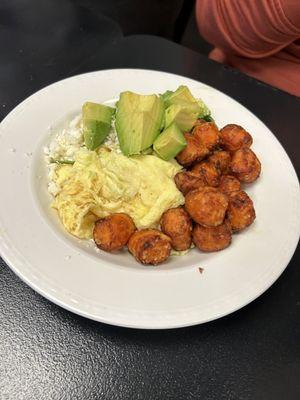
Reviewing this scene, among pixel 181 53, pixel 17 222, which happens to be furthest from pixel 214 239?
pixel 181 53

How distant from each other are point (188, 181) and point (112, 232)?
22cm

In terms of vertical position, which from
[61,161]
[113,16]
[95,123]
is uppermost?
[95,123]

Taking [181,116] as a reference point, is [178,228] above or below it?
below

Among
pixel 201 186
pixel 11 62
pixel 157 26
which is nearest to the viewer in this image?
pixel 201 186

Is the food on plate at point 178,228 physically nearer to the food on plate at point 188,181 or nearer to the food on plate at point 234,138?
the food on plate at point 188,181

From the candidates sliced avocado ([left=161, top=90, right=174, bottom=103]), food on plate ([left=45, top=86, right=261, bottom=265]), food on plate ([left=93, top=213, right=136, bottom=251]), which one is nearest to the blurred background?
sliced avocado ([left=161, top=90, right=174, bottom=103])

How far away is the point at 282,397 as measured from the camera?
85cm

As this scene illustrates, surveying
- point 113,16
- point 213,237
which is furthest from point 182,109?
point 113,16

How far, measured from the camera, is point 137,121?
3.52 feet

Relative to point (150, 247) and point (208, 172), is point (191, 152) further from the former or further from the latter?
point (150, 247)

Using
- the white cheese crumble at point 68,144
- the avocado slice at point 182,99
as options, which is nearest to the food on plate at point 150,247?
the white cheese crumble at point 68,144

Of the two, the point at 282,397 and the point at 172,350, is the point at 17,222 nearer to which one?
the point at 172,350

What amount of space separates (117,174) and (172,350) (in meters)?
0.41

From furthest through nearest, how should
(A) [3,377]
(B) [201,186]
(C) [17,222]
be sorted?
(B) [201,186] < (C) [17,222] < (A) [3,377]
